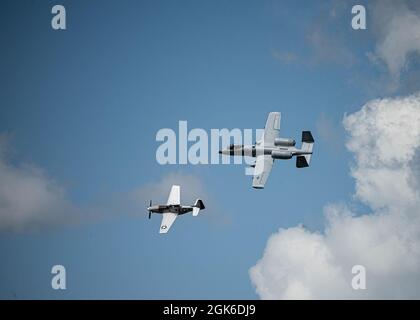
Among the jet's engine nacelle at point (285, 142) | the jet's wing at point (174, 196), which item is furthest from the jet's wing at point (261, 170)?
the jet's wing at point (174, 196)

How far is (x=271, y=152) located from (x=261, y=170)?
5.08m

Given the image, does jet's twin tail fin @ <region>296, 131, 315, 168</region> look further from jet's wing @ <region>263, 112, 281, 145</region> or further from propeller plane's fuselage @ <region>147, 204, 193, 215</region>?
propeller plane's fuselage @ <region>147, 204, 193, 215</region>

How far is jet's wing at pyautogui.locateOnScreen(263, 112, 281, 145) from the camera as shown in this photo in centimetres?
12369

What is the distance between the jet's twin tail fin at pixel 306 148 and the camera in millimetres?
119438

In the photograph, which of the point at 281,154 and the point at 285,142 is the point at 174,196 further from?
the point at 285,142

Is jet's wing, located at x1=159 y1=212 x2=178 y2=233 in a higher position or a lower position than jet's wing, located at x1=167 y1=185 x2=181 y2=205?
lower

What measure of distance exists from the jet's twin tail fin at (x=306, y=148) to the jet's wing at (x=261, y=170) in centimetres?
555

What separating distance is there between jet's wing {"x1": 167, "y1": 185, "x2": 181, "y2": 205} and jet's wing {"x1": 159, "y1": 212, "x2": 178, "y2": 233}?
3.01 meters

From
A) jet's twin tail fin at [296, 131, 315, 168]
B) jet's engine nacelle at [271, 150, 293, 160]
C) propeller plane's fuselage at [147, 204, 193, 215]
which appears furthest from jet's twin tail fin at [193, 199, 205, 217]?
jet's twin tail fin at [296, 131, 315, 168]

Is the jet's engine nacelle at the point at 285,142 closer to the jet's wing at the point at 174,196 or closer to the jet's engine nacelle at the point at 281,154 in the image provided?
the jet's engine nacelle at the point at 281,154
